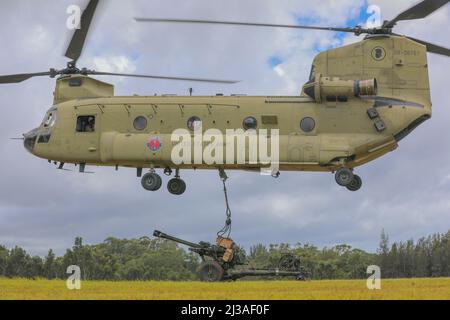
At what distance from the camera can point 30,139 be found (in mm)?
34906

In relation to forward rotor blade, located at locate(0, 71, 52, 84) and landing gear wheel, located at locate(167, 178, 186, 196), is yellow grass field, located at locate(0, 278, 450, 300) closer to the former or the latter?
landing gear wheel, located at locate(167, 178, 186, 196)

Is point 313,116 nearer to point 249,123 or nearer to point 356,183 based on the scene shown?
point 249,123

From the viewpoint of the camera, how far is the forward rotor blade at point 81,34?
31.7 m

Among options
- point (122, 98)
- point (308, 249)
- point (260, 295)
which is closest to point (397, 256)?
point (308, 249)

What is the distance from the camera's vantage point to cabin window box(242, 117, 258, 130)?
31344 mm

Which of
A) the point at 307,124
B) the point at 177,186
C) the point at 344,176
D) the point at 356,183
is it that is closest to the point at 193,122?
the point at 177,186

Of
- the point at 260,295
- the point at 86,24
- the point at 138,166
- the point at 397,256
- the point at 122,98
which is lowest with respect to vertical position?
the point at 260,295

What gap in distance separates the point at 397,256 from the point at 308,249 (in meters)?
5.21

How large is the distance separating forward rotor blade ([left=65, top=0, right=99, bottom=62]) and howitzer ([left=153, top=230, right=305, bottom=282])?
10.6 m

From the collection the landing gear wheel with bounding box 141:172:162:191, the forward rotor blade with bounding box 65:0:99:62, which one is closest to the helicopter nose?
the forward rotor blade with bounding box 65:0:99:62

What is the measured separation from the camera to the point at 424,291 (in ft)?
62.6

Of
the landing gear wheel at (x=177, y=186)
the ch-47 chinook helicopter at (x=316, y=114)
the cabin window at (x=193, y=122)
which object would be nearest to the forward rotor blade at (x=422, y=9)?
the ch-47 chinook helicopter at (x=316, y=114)

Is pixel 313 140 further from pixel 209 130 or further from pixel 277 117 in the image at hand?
pixel 209 130

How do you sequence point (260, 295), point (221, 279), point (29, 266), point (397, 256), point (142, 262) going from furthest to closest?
point (29, 266)
point (142, 262)
point (397, 256)
point (221, 279)
point (260, 295)
